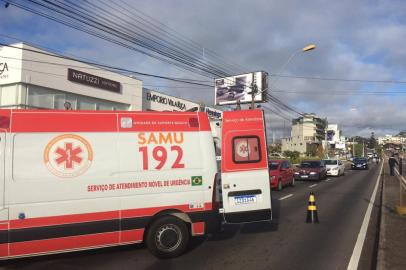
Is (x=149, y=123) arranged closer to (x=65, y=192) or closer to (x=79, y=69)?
(x=65, y=192)

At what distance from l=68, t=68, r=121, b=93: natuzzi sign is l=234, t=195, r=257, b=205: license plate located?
21170 mm

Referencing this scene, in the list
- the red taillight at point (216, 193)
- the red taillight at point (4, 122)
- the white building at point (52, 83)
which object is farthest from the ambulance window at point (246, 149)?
the white building at point (52, 83)

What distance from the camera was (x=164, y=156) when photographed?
7.91 metres

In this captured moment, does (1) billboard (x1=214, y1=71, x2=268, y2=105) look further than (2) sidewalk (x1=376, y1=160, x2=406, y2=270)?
Yes

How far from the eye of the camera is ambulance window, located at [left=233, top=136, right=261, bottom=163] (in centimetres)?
862

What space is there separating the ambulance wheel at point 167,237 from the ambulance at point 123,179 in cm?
2

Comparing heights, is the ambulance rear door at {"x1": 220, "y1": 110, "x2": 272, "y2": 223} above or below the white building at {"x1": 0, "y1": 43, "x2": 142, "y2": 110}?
below

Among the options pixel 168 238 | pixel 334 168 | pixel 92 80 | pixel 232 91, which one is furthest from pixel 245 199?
pixel 232 91

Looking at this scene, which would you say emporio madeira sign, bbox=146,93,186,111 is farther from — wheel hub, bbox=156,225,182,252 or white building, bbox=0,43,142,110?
wheel hub, bbox=156,225,182,252

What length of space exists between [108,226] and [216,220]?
202 cm

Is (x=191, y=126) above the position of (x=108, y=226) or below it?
above

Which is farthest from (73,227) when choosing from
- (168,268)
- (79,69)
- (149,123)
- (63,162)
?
(79,69)

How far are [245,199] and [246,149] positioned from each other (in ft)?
3.18

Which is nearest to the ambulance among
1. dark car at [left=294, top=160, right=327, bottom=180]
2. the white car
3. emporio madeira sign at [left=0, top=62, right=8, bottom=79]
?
emporio madeira sign at [left=0, top=62, right=8, bottom=79]
